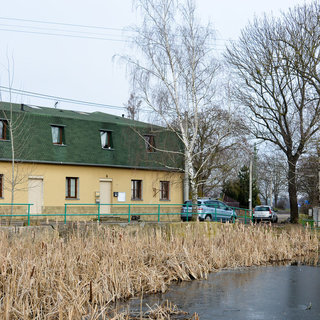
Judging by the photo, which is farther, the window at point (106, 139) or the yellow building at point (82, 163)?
the window at point (106, 139)

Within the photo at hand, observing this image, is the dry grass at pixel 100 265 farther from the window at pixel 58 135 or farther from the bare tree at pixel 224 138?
the window at pixel 58 135

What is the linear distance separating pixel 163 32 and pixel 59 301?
19.0 m

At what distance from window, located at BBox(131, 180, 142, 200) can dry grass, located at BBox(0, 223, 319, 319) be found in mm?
12786

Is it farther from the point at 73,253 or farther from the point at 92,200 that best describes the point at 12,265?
the point at 92,200

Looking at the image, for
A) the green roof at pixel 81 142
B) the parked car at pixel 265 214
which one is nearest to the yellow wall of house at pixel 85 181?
the green roof at pixel 81 142

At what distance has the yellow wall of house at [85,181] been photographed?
1050 inches


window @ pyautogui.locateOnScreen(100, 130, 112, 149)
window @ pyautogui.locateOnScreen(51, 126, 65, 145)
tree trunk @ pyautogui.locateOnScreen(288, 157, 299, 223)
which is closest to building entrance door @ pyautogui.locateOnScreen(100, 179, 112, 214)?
window @ pyautogui.locateOnScreen(100, 130, 112, 149)

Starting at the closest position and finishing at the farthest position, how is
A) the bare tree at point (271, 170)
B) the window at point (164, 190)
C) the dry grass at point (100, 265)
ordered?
the dry grass at point (100, 265)
the window at point (164, 190)
the bare tree at point (271, 170)

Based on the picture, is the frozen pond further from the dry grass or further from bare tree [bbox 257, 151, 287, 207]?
bare tree [bbox 257, 151, 287, 207]

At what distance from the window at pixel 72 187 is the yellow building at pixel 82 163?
0.01m

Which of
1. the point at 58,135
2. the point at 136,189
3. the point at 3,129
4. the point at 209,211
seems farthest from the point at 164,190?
the point at 3,129

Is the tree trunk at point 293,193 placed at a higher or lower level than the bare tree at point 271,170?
lower

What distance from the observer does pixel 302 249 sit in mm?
20031

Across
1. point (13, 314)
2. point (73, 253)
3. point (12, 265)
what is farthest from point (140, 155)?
point (13, 314)
